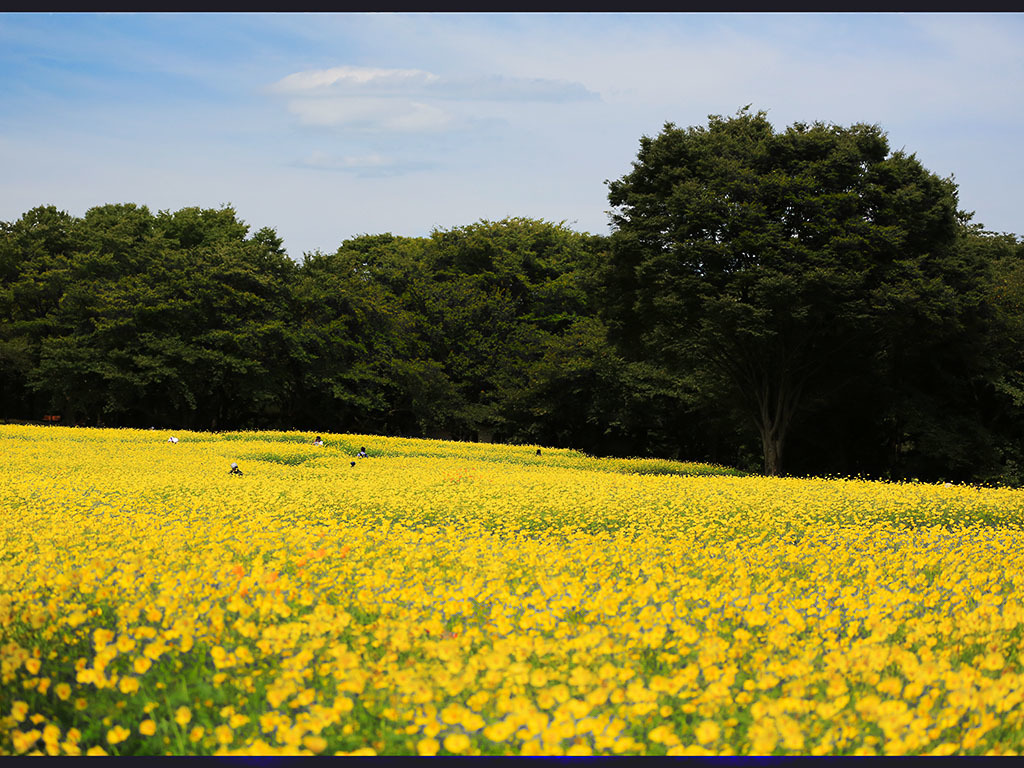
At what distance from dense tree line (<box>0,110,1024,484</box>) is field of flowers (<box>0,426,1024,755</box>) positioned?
18.3 metres

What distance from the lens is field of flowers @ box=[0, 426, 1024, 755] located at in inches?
145

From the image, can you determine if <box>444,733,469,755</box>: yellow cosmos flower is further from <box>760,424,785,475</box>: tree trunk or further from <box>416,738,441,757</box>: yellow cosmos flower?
<box>760,424,785,475</box>: tree trunk

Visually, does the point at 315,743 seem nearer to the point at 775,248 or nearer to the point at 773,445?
the point at 775,248

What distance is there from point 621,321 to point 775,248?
6.88m

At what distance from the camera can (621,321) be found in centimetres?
3062

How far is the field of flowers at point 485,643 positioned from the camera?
369cm

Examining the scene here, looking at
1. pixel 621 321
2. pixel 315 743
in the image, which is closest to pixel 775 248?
→ pixel 621 321

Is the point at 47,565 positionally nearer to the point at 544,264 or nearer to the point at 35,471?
the point at 35,471

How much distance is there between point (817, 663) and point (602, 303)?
26477mm

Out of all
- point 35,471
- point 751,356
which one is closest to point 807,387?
point 751,356

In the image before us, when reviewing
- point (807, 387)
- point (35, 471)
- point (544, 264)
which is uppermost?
point (544, 264)

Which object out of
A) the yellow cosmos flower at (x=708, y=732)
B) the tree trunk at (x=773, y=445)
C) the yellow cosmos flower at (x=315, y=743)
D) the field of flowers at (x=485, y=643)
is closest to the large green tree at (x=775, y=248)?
the tree trunk at (x=773, y=445)

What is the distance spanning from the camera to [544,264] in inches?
2135

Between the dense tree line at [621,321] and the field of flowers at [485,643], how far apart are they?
18298 mm
